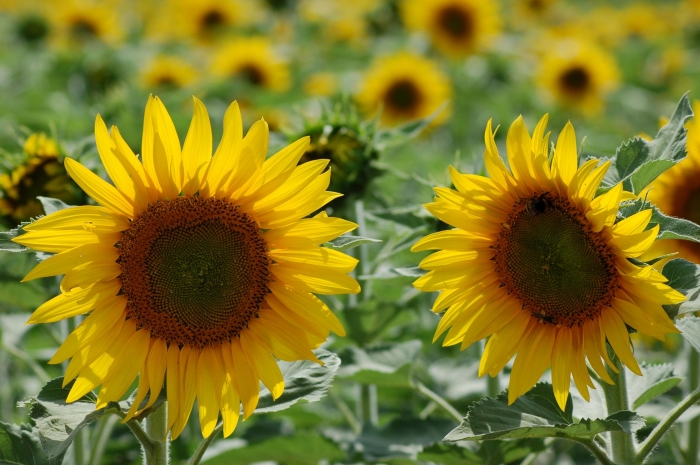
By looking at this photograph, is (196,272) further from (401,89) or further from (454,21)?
(454,21)

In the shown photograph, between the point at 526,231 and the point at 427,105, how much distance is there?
8.60ft

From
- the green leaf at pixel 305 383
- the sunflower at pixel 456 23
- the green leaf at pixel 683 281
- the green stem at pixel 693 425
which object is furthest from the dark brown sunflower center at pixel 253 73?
the green leaf at pixel 683 281

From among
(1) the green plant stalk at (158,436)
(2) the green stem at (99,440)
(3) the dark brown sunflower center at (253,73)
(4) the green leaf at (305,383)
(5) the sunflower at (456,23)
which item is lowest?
(2) the green stem at (99,440)

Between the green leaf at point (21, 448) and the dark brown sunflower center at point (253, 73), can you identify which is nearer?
the green leaf at point (21, 448)

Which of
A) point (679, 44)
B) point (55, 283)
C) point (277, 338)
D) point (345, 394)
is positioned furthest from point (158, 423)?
point (679, 44)

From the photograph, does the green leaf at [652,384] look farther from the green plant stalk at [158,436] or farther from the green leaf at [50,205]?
the green leaf at [50,205]

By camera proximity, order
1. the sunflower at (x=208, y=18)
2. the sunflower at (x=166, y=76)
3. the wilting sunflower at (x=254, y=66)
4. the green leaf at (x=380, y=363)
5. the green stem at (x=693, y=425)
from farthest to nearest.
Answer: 1. the sunflower at (x=208, y=18)
2. the wilting sunflower at (x=254, y=66)
3. the sunflower at (x=166, y=76)
4. the green stem at (x=693, y=425)
5. the green leaf at (x=380, y=363)

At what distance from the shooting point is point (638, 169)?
4.21ft

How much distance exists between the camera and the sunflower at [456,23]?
4543mm

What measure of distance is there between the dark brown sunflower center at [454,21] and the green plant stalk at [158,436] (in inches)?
141

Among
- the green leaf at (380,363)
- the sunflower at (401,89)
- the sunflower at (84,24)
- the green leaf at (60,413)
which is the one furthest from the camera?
the sunflower at (84,24)

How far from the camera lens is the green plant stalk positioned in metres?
1.34

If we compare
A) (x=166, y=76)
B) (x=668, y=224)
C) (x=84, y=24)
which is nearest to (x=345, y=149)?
(x=668, y=224)

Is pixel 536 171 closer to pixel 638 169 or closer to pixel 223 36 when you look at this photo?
pixel 638 169
